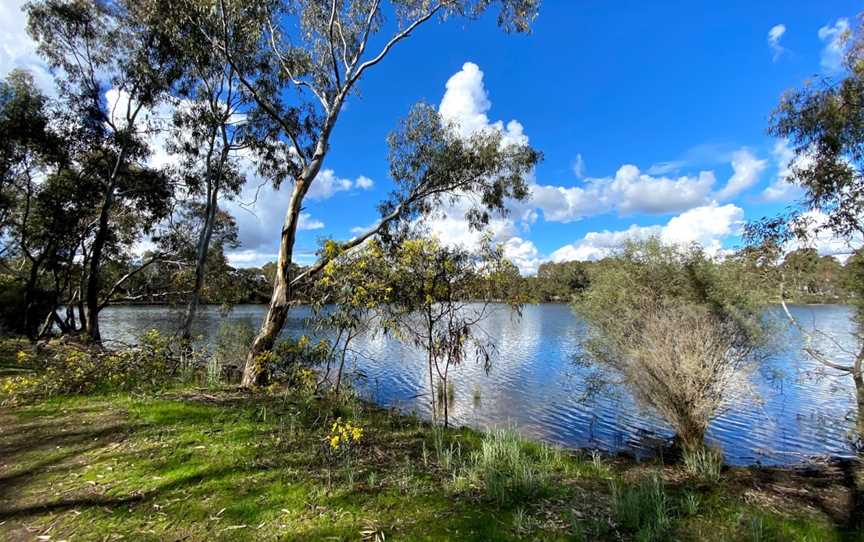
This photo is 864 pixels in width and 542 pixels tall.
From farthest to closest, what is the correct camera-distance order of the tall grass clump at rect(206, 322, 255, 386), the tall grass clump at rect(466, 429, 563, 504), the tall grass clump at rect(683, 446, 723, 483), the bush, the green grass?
1. the tall grass clump at rect(206, 322, 255, 386)
2. the bush
3. the tall grass clump at rect(683, 446, 723, 483)
4. the tall grass clump at rect(466, 429, 563, 504)
5. the green grass

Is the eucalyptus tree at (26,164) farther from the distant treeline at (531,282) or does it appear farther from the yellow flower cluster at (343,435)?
the yellow flower cluster at (343,435)

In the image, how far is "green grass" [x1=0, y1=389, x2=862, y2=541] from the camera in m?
2.89

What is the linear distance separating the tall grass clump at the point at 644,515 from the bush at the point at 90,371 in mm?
6970

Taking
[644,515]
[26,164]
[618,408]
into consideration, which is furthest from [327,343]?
[26,164]

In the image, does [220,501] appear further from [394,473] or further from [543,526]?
[543,526]

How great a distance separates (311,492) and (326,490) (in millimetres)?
116

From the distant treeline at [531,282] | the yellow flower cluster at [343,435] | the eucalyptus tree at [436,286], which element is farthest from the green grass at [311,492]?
the distant treeline at [531,282]

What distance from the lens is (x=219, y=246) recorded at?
16875 millimetres

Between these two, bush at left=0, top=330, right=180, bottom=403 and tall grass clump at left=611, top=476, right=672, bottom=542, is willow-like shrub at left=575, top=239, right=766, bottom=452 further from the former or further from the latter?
bush at left=0, top=330, right=180, bottom=403

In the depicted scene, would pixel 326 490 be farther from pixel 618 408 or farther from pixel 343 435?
pixel 618 408

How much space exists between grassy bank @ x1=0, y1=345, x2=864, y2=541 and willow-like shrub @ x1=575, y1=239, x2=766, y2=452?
211 cm

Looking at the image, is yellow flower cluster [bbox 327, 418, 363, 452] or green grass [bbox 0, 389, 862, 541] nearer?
green grass [bbox 0, 389, 862, 541]

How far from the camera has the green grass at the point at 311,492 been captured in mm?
2893

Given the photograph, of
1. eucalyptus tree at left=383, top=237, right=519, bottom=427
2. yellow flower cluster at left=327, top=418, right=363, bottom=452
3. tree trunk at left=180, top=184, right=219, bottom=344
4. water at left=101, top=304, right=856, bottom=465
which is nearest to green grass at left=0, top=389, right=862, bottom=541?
yellow flower cluster at left=327, top=418, right=363, bottom=452
